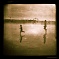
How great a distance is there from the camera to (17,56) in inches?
401

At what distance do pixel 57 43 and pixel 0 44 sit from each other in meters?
2.24

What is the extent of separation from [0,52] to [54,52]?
6.99ft

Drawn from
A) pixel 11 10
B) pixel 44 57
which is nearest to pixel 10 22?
pixel 11 10

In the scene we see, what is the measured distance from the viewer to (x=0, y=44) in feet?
33.2

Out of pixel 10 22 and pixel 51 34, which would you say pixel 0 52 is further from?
pixel 51 34

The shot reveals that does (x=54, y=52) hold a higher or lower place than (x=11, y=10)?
lower

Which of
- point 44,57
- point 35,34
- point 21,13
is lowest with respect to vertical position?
point 44,57

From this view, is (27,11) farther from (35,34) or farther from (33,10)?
(35,34)

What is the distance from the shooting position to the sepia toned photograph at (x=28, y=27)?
10203 millimetres

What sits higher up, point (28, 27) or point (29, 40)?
point (28, 27)

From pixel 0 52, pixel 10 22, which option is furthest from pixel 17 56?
pixel 10 22

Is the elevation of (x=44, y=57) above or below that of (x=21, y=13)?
below

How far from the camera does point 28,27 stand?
10.2 metres

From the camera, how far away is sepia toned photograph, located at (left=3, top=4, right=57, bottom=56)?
10.2 m
